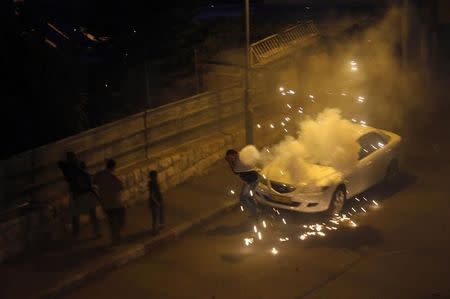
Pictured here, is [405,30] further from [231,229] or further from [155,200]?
[155,200]

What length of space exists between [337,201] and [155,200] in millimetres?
3392

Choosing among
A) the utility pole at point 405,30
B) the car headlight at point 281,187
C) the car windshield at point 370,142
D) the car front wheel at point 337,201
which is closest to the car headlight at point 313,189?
the car headlight at point 281,187

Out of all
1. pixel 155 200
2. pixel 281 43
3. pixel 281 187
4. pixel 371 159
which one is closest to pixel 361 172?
pixel 371 159

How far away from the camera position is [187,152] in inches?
626

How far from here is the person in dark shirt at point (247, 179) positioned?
42.4 feet

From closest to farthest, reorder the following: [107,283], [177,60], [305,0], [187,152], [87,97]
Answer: [107,283] → [187,152] → [87,97] → [177,60] → [305,0]

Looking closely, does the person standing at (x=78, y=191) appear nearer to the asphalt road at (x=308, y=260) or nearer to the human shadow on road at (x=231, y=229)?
the asphalt road at (x=308, y=260)

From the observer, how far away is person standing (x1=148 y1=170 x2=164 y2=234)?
12.2 meters

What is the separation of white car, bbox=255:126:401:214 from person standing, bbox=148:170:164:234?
1871 millimetres

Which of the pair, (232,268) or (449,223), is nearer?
(232,268)

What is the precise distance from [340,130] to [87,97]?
7.48 metres

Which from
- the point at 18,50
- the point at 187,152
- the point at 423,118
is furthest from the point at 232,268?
the point at 423,118

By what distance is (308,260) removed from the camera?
11.2 metres

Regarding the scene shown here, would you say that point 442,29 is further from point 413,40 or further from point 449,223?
point 449,223
